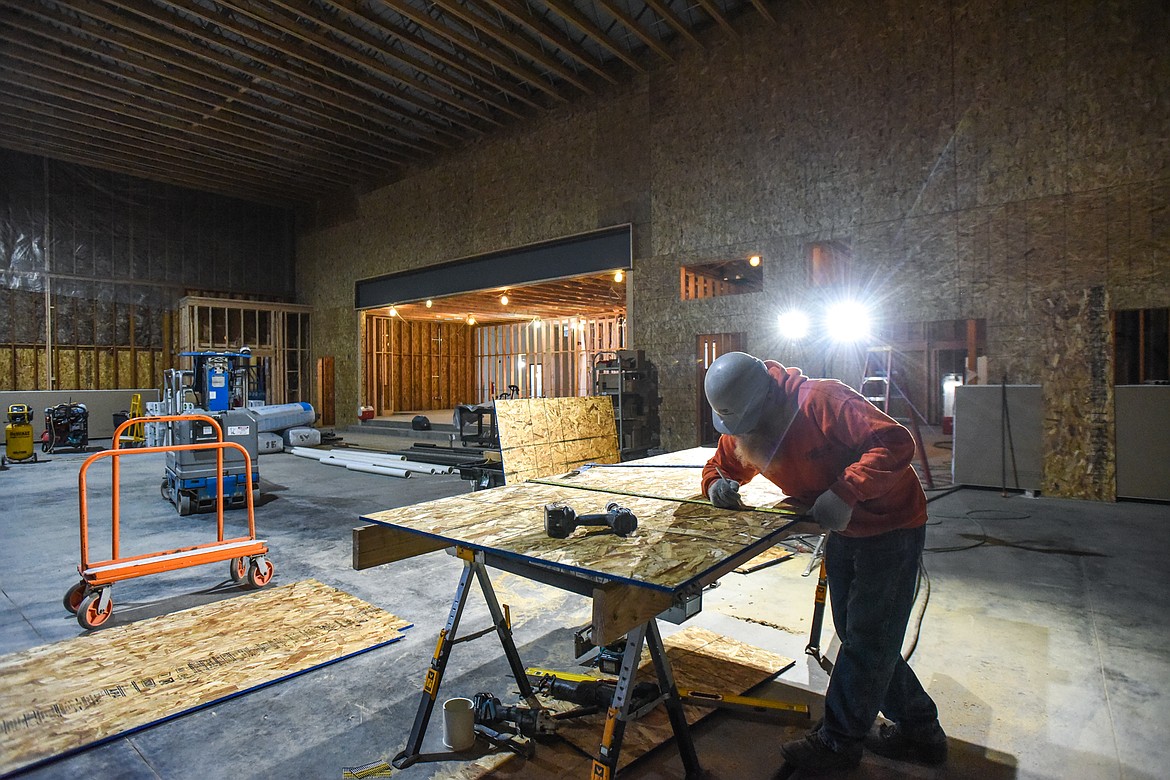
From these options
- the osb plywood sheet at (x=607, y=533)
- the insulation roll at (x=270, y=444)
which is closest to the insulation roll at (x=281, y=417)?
the insulation roll at (x=270, y=444)

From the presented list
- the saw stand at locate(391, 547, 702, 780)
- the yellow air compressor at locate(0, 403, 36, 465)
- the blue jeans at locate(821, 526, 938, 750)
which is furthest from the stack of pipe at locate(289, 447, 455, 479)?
the blue jeans at locate(821, 526, 938, 750)

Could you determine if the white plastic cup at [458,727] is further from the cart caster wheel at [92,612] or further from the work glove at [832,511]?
the cart caster wheel at [92,612]

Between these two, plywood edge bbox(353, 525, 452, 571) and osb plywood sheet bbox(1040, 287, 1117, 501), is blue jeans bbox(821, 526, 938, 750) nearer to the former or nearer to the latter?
plywood edge bbox(353, 525, 452, 571)

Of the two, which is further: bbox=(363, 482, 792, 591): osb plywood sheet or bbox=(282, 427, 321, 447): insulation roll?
bbox=(282, 427, 321, 447): insulation roll

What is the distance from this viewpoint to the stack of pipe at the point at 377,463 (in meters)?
10.8

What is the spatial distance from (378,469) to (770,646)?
8940mm

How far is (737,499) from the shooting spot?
2.96m

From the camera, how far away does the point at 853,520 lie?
8.31ft

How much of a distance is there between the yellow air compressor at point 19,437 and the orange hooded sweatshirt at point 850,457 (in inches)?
636

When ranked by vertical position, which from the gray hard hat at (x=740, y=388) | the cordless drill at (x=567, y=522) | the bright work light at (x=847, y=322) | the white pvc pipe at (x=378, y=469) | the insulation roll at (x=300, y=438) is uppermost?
the bright work light at (x=847, y=322)

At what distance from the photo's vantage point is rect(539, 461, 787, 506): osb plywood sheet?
330 cm

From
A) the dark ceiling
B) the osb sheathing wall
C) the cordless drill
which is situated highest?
the dark ceiling

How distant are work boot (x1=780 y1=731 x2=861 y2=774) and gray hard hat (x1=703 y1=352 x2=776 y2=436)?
1.39m

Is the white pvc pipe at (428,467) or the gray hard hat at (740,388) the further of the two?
the white pvc pipe at (428,467)
